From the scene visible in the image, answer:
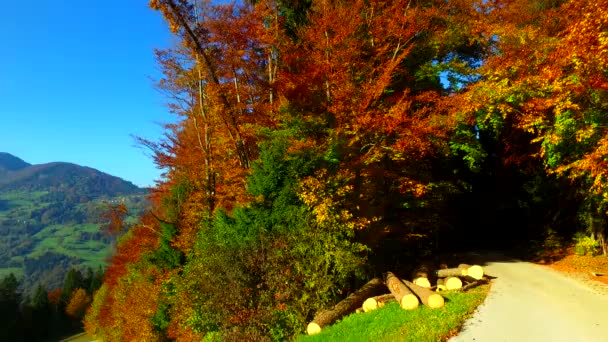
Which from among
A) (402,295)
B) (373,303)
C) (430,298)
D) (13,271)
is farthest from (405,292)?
(13,271)

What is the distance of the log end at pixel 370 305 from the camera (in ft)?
41.0

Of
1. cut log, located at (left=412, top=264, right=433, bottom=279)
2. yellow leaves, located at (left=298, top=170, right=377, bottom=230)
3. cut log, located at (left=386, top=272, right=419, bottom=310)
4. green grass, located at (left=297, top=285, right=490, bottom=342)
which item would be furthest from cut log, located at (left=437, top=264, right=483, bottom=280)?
yellow leaves, located at (left=298, top=170, right=377, bottom=230)

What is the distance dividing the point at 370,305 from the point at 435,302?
2206 mm

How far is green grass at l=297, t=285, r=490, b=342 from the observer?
9258 millimetres

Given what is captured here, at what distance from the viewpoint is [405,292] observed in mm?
12227

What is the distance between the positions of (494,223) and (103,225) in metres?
26.6

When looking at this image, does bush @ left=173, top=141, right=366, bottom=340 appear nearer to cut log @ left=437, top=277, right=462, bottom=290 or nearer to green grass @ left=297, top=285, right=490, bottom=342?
green grass @ left=297, top=285, right=490, bottom=342

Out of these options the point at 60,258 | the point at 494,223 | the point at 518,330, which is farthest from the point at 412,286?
the point at 60,258

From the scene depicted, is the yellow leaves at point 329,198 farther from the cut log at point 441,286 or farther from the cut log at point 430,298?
the cut log at point 441,286

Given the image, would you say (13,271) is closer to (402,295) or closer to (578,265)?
(402,295)

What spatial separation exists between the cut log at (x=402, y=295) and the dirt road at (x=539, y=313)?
1.77 metres

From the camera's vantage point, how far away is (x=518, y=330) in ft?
30.2

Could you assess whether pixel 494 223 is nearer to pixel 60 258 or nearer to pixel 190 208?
pixel 190 208

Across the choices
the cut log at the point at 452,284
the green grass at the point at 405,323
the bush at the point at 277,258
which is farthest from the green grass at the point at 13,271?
the cut log at the point at 452,284
